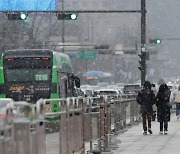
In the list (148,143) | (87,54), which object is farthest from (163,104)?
(87,54)

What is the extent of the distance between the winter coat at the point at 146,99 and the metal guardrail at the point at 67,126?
30.3 inches

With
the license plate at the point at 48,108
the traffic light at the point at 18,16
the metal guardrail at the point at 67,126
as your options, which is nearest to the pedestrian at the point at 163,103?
the metal guardrail at the point at 67,126

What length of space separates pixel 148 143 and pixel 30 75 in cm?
1050

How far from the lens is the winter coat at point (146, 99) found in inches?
1041

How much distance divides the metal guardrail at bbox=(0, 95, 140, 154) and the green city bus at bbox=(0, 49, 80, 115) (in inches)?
204

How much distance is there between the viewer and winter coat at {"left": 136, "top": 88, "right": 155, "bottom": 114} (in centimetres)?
2644

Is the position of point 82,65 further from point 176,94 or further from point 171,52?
point 171,52

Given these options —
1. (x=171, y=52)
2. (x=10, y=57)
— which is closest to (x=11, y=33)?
(x=10, y=57)

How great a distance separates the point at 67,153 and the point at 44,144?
280 cm

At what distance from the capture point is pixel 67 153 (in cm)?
1389

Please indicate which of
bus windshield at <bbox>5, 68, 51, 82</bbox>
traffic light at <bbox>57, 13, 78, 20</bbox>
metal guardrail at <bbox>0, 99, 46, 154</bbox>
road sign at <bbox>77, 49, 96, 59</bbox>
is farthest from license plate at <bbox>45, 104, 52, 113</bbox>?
road sign at <bbox>77, 49, 96, 59</bbox>

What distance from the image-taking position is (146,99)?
26422 mm

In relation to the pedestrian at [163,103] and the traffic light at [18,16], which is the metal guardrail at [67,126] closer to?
the pedestrian at [163,103]

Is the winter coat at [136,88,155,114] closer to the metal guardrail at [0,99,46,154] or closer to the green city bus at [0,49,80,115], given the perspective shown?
the green city bus at [0,49,80,115]
